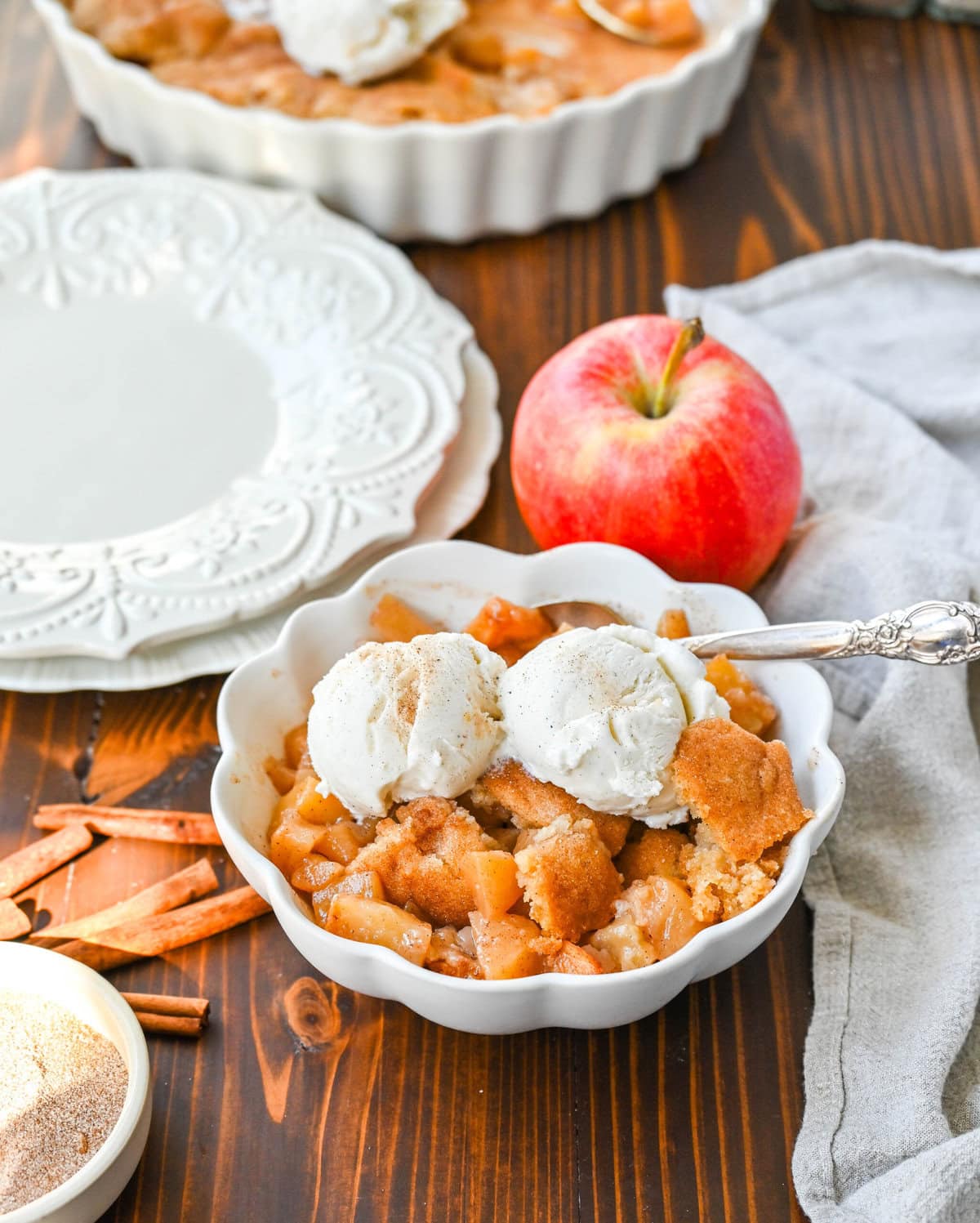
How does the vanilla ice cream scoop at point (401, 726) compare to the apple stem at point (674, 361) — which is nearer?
the vanilla ice cream scoop at point (401, 726)

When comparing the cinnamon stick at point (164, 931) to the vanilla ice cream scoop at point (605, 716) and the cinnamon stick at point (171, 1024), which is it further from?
the vanilla ice cream scoop at point (605, 716)

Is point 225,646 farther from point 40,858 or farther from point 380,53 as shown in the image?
point 380,53

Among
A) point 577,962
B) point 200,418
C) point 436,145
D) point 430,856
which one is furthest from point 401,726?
point 436,145

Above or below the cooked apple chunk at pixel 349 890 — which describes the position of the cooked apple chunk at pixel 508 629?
above

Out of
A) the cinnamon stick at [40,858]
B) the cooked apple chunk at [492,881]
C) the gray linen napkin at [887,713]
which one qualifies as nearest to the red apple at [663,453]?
the gray linen napkin at [887,713]

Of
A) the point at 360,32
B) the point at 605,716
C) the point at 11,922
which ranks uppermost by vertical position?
the point at 360,32

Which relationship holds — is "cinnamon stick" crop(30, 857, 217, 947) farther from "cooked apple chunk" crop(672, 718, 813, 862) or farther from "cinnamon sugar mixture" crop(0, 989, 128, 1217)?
"cooked apple chunk" crop(672, 718, 813, 862)
